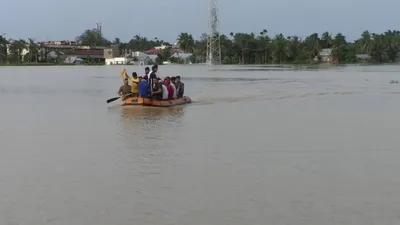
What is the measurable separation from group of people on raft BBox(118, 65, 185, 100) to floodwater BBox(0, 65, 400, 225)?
1.10 metres

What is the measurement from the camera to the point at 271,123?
611 inches

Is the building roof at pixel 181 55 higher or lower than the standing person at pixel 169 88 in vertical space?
higher

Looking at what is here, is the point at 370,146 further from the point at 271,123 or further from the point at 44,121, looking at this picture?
the point at 44,121

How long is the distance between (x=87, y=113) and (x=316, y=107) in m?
7.84

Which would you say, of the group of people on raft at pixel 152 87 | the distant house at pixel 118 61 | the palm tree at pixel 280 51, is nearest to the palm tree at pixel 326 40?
the palm tree at pixel 280 51

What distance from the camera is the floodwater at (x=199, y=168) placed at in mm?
6992

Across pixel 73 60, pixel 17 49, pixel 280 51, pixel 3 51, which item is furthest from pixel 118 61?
pixel 280 51

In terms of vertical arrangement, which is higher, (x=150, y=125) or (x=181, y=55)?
(x=181, y=55)

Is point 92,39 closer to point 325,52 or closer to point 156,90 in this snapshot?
point 325,52

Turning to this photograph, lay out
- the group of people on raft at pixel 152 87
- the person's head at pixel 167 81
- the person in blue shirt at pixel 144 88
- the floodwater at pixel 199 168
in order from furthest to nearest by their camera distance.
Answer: the person's head at pixel 167 81 → the group of people on raft at pixel 152 87 → the person in blue shirt at pixel 144 88 → the floodwater at pixel 199 168

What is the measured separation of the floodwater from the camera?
6.99m

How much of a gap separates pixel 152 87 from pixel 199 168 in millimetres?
9556

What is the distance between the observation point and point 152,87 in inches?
740

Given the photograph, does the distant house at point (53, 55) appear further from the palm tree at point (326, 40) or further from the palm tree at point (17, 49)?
the palm tree at point (326, 40)
